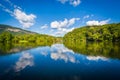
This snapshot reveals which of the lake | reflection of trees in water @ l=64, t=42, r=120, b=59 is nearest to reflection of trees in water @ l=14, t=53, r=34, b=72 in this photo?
the lake

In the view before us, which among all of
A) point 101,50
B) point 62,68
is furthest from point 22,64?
point 101,50

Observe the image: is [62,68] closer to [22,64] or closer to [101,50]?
[22,64]

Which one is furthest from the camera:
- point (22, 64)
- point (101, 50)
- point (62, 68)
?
point (101, 50)

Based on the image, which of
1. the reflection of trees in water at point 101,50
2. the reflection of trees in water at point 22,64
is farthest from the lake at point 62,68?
the reflection of trees in water at point 101,50

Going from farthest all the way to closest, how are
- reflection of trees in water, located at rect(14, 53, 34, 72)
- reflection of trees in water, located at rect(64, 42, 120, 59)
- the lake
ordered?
reflection of trees in water, located at rect(64, 42, 120, 59) → reflection of trees in water, located at rect(14, 53, 34, 72) → the lake

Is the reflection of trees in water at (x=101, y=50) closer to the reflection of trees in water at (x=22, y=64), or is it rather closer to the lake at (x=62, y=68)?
the lake at (x=62, y=68)

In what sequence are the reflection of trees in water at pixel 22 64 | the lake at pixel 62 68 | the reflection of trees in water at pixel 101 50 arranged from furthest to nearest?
the reflection of trees in water at pixel 101 50 → the reflection of trees in water at pixel 22 64 → the lake at pixel 62 68

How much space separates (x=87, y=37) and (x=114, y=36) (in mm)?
52125

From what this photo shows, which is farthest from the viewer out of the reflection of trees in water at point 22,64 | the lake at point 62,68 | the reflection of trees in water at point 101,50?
the reflection of trees in water at point 101,50

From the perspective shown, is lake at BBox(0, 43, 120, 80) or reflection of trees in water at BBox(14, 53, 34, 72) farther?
reflection of trees in water at BBox(14, 53, 34, 72)

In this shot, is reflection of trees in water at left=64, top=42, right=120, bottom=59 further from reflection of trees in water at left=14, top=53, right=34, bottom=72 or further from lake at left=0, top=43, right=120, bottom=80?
reflection of trees in water at left=14, top=53, right=34, bottom=72

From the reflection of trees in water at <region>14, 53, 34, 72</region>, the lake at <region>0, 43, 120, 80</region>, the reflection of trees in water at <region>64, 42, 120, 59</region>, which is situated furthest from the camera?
the reflection of trees in water at <region>64, 42, 120, 59</region>

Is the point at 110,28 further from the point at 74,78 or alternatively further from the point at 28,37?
the point at 74,78

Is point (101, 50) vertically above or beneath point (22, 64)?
above
